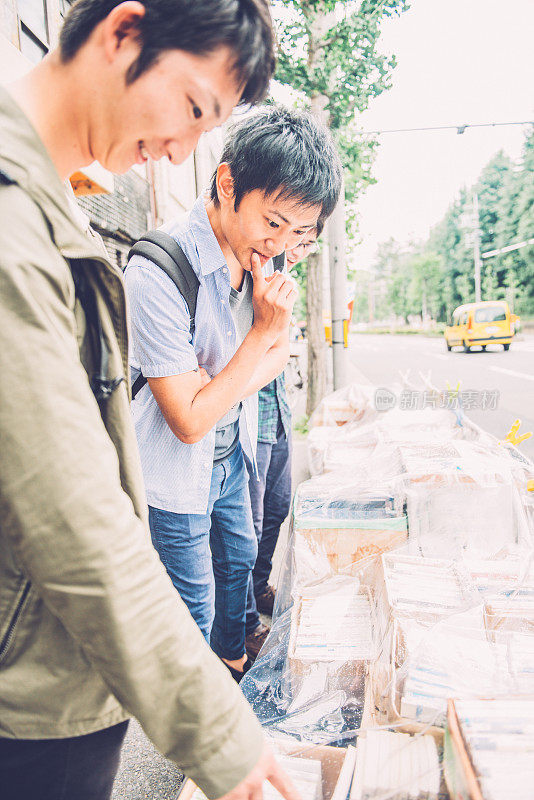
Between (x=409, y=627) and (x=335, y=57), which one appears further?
(x=335, y=57)

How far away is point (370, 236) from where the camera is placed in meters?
11.8

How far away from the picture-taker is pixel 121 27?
2.29ft

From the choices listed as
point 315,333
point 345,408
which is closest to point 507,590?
point 345,408

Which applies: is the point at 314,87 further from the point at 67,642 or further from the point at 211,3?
the point at 67,642

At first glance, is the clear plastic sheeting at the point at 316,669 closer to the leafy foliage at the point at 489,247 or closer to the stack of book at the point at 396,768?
the stack of book at the point at 396,768

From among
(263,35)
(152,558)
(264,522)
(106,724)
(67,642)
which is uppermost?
(263,35)

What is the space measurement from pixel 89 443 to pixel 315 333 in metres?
7.59

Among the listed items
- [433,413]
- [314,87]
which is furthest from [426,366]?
[433,413]

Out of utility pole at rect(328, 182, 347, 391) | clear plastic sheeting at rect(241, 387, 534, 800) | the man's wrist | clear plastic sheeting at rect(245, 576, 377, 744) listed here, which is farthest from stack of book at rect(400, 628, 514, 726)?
utility pole at rect(328, 182, 347, 391)

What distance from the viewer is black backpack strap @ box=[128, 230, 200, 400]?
143 centimetres

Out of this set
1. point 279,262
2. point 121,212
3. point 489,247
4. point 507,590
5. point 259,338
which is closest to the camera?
point 259,338

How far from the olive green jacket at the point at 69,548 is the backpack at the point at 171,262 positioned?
69cm

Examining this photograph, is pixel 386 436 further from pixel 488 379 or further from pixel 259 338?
pixel 488 379

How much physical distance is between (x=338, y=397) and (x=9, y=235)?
13.8ft
